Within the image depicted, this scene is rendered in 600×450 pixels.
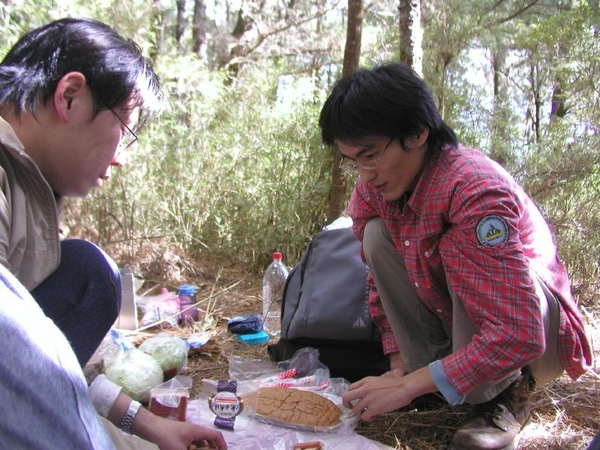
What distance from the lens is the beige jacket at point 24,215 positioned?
3.95 feet

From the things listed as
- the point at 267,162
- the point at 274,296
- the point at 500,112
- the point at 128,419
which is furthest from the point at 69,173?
the point at 500,112

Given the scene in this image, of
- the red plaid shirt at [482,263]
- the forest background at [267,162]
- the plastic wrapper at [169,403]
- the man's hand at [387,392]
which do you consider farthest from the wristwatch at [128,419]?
the forest background at [267,162]

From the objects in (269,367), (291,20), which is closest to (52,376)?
(269,367)

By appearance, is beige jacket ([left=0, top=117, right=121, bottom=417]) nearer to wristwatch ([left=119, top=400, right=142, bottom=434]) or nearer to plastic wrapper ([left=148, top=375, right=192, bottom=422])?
wristwatch ([left=119, top=400, right=142, bottom=434])

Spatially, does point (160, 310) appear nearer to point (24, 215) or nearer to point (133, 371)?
point (133, 371)

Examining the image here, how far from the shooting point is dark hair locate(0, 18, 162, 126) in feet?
4.24

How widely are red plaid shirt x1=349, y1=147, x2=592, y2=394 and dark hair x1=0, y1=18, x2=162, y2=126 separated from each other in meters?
0.93

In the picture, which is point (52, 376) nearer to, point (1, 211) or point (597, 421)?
point (1, 211)

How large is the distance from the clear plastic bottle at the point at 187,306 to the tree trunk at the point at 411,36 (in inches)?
78.5

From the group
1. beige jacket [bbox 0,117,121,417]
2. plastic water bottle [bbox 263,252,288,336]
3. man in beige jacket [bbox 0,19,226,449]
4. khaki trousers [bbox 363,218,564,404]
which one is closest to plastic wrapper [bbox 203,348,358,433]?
khaki trousers [bbox 363,218,564,404]

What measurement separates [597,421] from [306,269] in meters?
1.25

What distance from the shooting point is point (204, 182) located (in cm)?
442

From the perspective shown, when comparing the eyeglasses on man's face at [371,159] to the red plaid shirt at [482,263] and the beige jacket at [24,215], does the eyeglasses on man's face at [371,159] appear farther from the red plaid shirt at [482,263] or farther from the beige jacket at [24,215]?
the beige jacket at [24,215]

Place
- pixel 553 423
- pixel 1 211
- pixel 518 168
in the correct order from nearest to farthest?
pixel 1 211 → pixel 553 423 → pixel 518 168
